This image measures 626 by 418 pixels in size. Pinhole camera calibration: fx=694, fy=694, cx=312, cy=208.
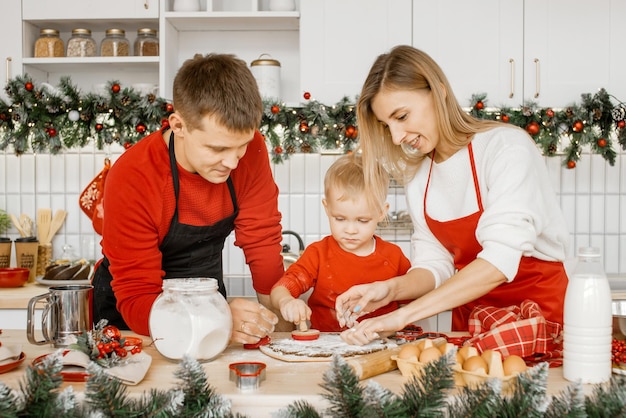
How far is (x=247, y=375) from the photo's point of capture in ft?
3.77

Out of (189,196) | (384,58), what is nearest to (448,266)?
(384,58)

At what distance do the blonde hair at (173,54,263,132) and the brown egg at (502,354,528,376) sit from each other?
746 millimetres

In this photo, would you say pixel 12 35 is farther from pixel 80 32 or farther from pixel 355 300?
pixel 355 300

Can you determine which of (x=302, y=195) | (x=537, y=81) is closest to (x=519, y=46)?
(x=537, y=81)

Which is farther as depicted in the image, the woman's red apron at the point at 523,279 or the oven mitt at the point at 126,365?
the woman's red apron at the point at 523,279

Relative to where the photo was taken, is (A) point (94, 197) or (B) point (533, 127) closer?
(B) point (533, 127)

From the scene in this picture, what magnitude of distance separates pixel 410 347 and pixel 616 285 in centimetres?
230

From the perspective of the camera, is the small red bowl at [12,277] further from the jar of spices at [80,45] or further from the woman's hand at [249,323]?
the woman's hand at [249,323]

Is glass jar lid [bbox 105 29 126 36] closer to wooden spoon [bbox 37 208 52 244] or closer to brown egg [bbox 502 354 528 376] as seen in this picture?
wooden spoon [bbox 37 208 52 244]

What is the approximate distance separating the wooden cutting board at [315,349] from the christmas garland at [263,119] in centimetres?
178

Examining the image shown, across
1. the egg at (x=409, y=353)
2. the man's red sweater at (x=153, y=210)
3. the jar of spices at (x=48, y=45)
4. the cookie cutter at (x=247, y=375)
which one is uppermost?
the jar of spices at (x=48, y=45)

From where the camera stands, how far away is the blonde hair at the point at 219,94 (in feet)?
4.99

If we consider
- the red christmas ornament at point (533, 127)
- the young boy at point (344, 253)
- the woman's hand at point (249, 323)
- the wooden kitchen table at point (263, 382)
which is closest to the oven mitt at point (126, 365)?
the wooden kitchen table at point (263, 382)

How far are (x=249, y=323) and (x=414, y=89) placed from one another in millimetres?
704
